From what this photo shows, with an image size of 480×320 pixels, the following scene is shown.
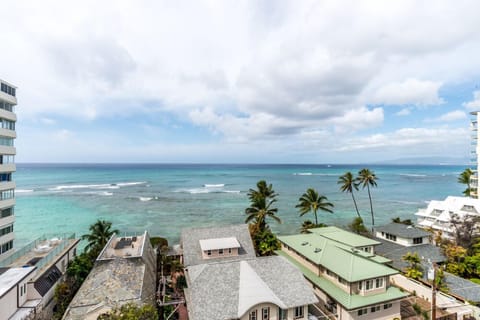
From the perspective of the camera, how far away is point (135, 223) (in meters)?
59.5

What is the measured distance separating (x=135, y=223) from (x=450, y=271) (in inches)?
2307

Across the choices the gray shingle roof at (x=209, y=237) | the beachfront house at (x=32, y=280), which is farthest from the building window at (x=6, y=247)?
the gray shingle roof at (x=209, y=237)

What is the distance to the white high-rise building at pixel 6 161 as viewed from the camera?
92.2ft

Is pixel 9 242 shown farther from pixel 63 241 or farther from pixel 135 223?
pixel 135 223

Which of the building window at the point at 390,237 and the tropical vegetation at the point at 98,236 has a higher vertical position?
the tropical vegetation at the point at 98,236

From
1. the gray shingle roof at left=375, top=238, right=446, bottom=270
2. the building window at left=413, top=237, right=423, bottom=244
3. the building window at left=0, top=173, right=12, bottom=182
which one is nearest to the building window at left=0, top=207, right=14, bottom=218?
the building window at left=0, top=173, right=12, bottom=182

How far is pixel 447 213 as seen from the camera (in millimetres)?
44688

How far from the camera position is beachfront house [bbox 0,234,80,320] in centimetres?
1883

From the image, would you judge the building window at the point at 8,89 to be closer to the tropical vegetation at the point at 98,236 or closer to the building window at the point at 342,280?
the tropical vegetation at the point at 98,236

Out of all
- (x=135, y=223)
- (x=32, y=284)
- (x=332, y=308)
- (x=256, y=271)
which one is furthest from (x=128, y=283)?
(x=135, y=223)

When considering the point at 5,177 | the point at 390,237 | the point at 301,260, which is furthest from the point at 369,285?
the point at 5,177

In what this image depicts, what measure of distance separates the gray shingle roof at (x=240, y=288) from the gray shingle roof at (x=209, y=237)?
586 cm

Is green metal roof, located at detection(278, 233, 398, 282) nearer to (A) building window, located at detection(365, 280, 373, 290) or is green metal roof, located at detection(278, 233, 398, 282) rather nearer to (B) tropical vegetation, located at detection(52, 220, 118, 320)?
(A) building window, located at detection(365, 280, 373, 290)

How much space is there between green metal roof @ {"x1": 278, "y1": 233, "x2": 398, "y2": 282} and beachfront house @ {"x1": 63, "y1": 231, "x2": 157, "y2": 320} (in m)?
16.1
